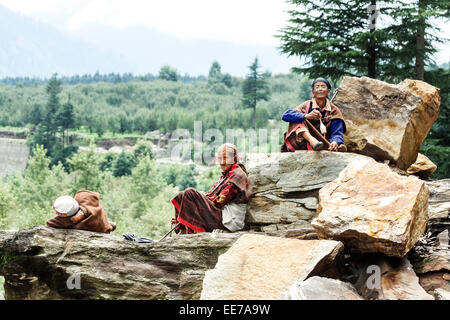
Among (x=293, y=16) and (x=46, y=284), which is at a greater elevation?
(x=293, y=16)

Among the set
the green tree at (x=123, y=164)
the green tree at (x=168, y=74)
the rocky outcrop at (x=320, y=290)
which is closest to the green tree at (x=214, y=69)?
the green tree at (x=168, y=74)

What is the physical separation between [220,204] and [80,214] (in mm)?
1949

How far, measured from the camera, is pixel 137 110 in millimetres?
119312

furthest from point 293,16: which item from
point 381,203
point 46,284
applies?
point 46,284

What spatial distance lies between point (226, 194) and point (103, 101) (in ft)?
427

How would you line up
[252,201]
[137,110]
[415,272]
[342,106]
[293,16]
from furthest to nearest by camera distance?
1. [137,110]
2. [293,16]
3. [342,106]
4. [252,201]
5. [415,272]

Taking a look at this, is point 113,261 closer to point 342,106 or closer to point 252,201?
point 252,201

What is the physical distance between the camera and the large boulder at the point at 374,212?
4.41 m

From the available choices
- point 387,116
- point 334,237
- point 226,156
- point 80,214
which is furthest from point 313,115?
point 80,214

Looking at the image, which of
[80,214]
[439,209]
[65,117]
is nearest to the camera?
[80,214]

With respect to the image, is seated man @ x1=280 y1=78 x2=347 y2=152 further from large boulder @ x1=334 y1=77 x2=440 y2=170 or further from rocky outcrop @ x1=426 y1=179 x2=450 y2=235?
rocky outcrop @ x1=426 y1=179 x2=450 y2=235

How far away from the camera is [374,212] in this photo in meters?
4.66

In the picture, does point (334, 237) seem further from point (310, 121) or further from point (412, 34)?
point (412, 34)

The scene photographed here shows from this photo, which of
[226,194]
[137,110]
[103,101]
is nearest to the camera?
[226,194]
